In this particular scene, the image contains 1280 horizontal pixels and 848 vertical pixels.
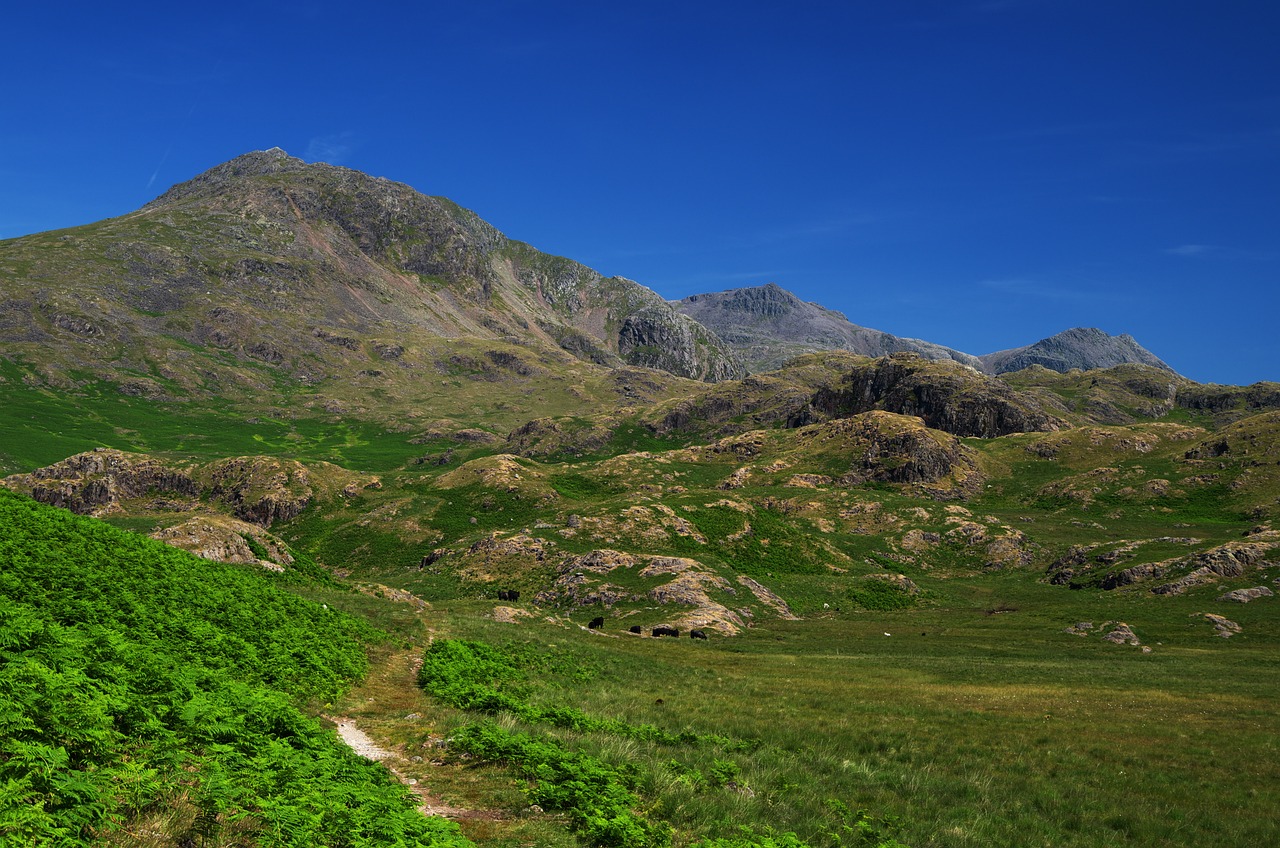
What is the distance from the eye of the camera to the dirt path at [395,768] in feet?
51.7

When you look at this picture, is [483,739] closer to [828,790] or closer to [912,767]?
[828,790]

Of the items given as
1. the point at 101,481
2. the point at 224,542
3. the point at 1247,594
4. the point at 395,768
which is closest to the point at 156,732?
the point at 395,768

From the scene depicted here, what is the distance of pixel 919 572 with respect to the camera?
383ft

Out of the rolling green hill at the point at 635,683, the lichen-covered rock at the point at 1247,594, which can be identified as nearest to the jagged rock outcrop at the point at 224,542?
the rolling green hill at the point at 635,683

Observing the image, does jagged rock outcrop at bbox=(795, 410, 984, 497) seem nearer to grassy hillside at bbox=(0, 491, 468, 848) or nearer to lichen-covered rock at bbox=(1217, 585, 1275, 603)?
lichen-covered rock at bbox=(1217, 585, 1275, 603)

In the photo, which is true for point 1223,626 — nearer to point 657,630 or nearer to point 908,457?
point 657,630

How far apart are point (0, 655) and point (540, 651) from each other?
33.1m

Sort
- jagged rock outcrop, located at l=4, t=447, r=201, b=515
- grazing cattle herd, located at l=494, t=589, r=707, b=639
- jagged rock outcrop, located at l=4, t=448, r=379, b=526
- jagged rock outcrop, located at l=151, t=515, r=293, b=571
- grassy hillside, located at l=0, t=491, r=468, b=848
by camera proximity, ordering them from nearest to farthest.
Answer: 1. grassy hillside, located at l=0, t=491, r=468, b=848
2. jagged rock outcrop, located at l=151, t=515, r=293, b=571
3. grazing cattle herd, located at l=494, t=589, r=707, b=639
4. jagged rock outcrop, located at l=4, t=447, r=201, b=515
5. jagged rock outcrop, located at l=4, t=448, r=379, b=526

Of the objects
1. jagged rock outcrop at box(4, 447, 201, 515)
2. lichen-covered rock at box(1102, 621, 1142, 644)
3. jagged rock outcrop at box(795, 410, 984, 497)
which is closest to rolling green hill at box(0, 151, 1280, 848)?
lichen-covered rock at box(1102, 621, 1142, 644)

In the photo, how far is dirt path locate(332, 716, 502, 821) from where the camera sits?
15.7m

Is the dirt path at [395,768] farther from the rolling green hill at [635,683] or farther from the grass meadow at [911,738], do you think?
the grass meadow at [911,738]

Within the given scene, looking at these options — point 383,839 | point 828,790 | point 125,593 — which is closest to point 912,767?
point 828,790

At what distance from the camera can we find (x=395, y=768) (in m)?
19.1

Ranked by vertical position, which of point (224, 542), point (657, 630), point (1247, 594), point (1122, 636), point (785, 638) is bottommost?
point (785, 638)
